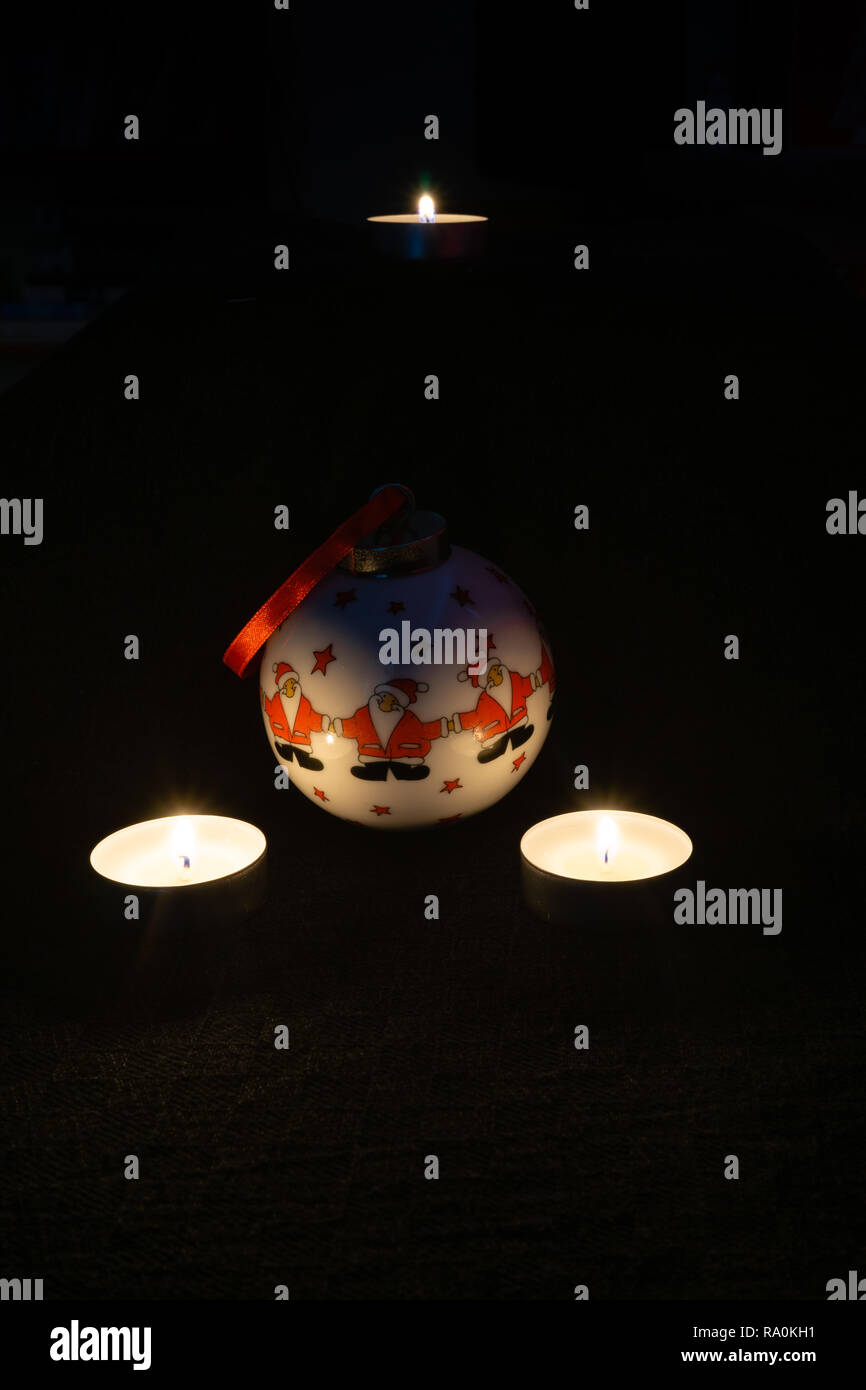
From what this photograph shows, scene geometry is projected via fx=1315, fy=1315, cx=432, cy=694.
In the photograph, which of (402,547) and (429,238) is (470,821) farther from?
(429,238)

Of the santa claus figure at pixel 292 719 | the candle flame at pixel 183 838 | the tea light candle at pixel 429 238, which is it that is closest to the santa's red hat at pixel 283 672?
the santa claus figure at pixel 292 719

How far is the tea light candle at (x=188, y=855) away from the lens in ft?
2.38

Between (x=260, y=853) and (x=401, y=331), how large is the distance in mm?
370

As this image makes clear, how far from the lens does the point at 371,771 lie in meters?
0.74

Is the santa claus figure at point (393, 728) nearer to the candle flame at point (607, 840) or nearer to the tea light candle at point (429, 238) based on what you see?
the candle flame at point (607, 840)

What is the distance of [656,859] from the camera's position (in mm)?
772

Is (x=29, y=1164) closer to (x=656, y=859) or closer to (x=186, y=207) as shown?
(x=656, y=859)

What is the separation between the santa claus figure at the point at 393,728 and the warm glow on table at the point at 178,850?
0.09 metres

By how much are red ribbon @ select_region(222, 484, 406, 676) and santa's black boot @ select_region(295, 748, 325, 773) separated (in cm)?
7

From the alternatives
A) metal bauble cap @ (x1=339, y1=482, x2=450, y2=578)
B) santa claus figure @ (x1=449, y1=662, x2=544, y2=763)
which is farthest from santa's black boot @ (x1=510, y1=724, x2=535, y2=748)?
metal bauble cap @ (x1=339, y1=482, x2=450, y2=578)

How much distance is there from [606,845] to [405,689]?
150 millimetres

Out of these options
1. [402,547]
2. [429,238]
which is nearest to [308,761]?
[402,547]

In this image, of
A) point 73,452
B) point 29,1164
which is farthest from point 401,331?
point 29,1164
